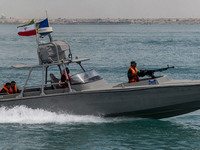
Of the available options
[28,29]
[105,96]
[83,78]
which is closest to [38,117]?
[83,78]

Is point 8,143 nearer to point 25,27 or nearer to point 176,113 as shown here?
point 25,27

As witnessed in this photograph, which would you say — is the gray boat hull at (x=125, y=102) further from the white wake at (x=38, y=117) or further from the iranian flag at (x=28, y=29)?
the iranian flag at (x=28, y=29)

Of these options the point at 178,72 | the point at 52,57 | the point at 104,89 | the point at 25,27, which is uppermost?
the point at 25,27

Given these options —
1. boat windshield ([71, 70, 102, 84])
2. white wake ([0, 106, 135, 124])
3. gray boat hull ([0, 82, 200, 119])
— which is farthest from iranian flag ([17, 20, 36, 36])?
white wake ([0, 106, 135, 124])

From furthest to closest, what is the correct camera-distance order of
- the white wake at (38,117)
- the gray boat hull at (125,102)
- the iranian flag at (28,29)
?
1. the white wake at (38,117)
2. the iranian flag at (28,29)
3. the gray boat hull at (125,102)

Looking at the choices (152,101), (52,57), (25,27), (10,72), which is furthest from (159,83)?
(10,72)

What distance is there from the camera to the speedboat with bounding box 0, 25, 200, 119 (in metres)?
12.0

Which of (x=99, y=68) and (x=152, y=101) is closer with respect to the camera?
(x=152, y=101)

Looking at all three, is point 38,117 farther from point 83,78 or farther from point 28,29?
point 28,29

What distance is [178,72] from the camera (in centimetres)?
2781

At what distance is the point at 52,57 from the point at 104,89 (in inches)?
84.2

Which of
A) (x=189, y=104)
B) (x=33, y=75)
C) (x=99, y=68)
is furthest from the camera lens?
(x=99, y=68)

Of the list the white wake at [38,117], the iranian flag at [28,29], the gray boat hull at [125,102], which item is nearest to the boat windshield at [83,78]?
the gray boat hull at [125,102]

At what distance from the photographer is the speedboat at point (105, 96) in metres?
12.0
